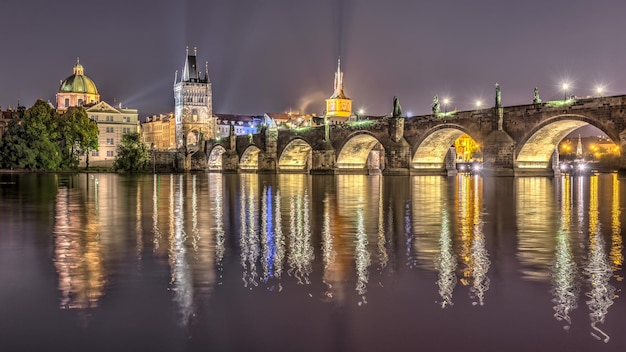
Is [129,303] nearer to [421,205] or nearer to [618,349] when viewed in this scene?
[618,349]

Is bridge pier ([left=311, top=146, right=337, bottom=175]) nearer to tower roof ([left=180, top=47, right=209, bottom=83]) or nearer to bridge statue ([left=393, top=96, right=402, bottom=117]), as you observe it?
bridge statue ([left=393, top=96, right=402, bottom=117])

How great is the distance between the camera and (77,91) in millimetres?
147375

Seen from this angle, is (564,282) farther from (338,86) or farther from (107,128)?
(338,86)

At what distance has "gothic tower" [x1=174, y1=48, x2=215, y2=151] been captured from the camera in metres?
163

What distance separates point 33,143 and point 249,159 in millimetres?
34332

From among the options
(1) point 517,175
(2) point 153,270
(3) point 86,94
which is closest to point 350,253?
(2) point 153,270

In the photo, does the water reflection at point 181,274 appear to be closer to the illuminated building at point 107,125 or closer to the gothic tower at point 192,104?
the illuminated building at point 107,125

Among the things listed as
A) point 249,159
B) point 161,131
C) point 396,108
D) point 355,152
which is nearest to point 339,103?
point 161,131

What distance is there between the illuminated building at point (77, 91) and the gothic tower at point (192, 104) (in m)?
21.3

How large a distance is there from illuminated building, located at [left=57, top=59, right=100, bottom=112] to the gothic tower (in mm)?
21281

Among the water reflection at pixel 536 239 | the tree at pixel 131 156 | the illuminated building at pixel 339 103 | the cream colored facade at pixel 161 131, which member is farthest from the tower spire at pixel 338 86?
the water reflection at pixel 536 239

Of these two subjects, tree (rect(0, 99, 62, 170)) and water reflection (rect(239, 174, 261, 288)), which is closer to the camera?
water reflection (rect(239, 174, 261, 288))

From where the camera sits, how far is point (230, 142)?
4254 inches

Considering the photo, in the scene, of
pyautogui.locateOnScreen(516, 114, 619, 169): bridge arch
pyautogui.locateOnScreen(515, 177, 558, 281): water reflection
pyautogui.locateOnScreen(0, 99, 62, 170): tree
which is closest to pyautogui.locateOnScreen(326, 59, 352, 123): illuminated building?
pyautogui.locateOnScreen(0, 99, 62, 170): tree
